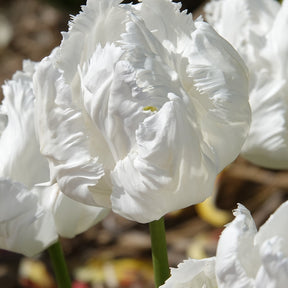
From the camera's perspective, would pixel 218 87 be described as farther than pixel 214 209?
No

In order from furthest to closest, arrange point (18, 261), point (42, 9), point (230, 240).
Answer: point (42, 9), point (18, 261), point (230, 240)

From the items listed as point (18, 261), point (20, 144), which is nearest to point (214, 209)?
point (18, 261)

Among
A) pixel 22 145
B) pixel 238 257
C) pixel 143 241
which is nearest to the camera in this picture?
pixel 238 257

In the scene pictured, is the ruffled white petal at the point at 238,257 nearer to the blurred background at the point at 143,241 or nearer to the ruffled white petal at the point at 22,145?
the ruffled white petal at the point at 22,145

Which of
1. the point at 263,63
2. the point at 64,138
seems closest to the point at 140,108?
the point at 64,138

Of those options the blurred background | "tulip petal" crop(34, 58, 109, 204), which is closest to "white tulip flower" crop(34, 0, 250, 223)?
"tulip petal" crop(34, 58, 109, 204)

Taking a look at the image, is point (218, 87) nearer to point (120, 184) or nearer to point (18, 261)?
point (120, 184)

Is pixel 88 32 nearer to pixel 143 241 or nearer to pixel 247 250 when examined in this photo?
pixel 247 250
